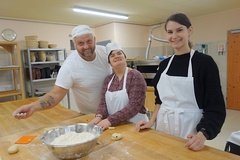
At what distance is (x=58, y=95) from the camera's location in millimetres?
1409

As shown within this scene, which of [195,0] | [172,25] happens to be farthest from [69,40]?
[172,25]

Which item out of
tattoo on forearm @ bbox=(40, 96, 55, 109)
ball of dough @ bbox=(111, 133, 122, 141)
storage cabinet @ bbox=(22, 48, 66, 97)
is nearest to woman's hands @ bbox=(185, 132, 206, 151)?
ball of dough @ bbox=(111, 133, 122, 141)

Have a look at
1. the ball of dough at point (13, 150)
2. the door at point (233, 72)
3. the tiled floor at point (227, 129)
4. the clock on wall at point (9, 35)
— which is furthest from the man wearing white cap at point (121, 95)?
the door at point (233, 72)

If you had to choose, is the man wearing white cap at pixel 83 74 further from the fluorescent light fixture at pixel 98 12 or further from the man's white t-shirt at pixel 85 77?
the fluorescent light fixture at pixel 98 12

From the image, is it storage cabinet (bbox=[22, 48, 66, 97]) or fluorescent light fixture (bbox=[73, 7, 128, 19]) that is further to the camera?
storage cabinet (bbox=[22, 48, 66, 97])

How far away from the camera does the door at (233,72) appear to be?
4.04 metres

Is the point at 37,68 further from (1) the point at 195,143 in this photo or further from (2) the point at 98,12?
(1) the point at 195,143

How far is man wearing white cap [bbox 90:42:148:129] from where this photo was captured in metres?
1.23

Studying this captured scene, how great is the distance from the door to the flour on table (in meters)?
4.15

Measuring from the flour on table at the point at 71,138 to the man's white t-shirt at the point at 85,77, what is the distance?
0.54 m

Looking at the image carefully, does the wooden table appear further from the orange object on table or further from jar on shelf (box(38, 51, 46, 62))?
jar on shelf (box(38, 51, 46, 62))

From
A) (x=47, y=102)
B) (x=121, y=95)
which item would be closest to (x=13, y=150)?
(x=47, y=102)

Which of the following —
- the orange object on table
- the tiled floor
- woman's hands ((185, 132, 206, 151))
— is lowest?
the tiled floor

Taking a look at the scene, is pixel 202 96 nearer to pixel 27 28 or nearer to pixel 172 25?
pixel 172 25
